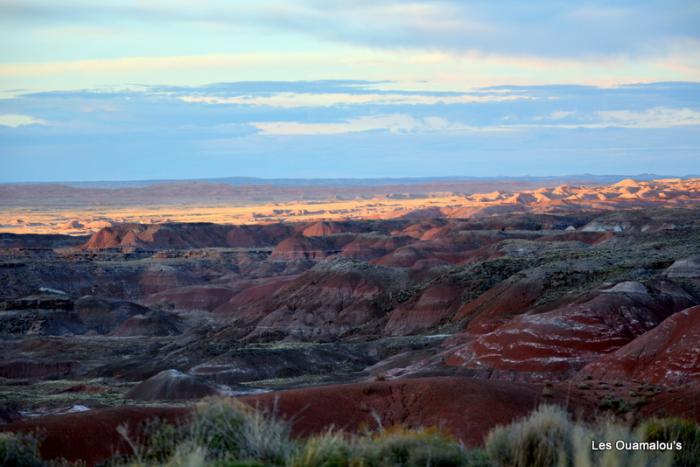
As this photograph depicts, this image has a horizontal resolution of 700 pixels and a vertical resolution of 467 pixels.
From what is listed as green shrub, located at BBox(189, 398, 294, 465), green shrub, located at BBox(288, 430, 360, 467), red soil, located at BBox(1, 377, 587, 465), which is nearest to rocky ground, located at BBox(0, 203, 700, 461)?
red soil, located at BBox(1, 377, 587, 465)

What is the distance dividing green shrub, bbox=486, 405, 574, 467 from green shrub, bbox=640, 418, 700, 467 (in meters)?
1.89

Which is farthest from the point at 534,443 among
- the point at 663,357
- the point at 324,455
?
the point at 663,357

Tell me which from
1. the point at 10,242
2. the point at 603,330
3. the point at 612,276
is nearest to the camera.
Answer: the point at 603,330

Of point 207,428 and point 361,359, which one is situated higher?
point 207,428

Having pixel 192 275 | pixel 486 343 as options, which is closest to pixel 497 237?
pixel 192 275

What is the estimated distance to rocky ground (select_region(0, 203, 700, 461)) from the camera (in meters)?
29.2

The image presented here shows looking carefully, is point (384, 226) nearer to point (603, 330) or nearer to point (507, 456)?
point (603, 330)

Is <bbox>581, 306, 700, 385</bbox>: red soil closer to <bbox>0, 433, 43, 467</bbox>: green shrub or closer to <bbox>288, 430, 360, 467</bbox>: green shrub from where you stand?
<bbox>288, 430, 360, 467</bbox>: green shrub

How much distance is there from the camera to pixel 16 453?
15625mm

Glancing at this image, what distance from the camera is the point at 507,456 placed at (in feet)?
49.1

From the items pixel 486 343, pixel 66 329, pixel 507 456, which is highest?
pixel 507 456

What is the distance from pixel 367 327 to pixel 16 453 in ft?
200

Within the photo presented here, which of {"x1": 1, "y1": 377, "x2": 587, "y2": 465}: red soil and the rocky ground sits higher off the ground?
{"x1": 1, "y1": 377, "x2": 587, "y2": 465}: red soil

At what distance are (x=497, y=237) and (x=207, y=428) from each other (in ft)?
345
